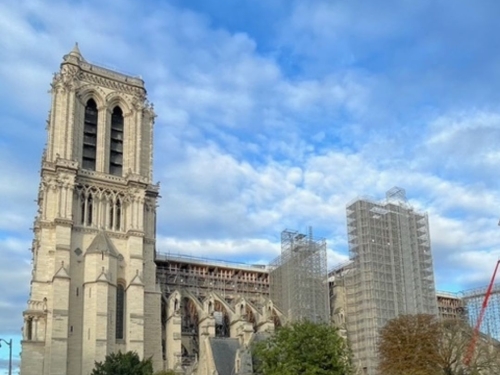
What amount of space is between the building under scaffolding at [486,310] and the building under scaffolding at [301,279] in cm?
2405

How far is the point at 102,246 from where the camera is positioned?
61.7 metres

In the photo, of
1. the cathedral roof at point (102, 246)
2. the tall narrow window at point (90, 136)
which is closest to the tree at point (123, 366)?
the cathedral roof at point (102, 246)

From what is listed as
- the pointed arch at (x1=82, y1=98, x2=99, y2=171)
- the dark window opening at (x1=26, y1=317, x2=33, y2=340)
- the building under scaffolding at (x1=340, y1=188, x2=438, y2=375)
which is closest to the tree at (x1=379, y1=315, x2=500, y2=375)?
the building under scaffolding at (x1=340, y1=188, x2=438, y2=375)

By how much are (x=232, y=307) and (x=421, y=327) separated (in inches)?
1202

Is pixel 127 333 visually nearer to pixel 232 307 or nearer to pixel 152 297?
pixel 152 297

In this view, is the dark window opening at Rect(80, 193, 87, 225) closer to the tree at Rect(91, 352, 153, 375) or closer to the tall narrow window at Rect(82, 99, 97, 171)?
the tall narrow window at Rect(82, 99, 97, 171)

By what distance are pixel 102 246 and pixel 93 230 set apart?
9.07ft

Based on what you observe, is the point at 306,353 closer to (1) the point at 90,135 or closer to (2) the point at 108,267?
(2) the point at 108,267

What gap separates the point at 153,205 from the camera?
69812mm

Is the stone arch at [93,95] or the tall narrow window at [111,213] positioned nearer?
the tall narrow window at [111,213]

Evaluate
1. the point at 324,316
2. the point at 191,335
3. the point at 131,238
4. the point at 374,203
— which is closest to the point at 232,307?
the point at 191,335

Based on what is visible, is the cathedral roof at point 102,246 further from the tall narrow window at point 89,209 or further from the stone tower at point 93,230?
the tall narrow window at point 89,209

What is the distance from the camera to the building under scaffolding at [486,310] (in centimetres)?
8612

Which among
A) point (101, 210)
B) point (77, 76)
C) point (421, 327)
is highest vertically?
point (77, 76)
